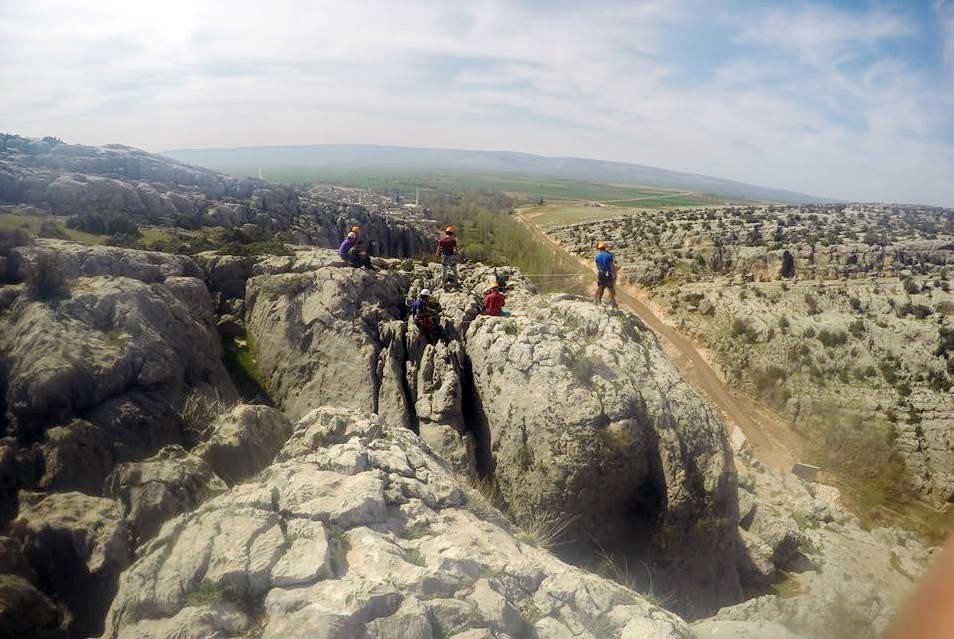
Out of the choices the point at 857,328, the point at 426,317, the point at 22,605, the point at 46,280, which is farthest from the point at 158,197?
the point at 857,328

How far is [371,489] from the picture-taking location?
7922 mm

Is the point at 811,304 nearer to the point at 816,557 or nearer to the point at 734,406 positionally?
the point at 734,406

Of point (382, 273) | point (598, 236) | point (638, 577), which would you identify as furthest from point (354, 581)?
point (598, 236)

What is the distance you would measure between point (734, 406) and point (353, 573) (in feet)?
98.0

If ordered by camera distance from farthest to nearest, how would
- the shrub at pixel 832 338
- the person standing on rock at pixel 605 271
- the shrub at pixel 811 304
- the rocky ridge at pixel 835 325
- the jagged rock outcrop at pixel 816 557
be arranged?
the shrub at pixel 811 304 → the shrub at pixel 832 338 → the rocky ridge at pixel 835 325 → the person standing on rock at pixel 605 271 → the jagged rock outcrop at pixel 816 557

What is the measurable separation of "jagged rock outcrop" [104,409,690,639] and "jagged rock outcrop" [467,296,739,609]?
5507 millimetres


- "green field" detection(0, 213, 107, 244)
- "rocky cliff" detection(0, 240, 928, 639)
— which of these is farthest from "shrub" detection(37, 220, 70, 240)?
"rocky cliff" detection(0, 240, 928, 639)

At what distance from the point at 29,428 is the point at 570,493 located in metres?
13.9

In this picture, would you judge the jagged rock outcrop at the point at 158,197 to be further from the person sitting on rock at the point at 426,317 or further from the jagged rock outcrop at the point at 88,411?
the person sitting on rock at the point at 426,317

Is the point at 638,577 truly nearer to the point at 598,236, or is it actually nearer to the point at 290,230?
the point at 290,230

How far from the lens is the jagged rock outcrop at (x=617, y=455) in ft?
45.0

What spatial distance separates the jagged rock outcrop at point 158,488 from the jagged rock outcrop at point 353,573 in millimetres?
2993

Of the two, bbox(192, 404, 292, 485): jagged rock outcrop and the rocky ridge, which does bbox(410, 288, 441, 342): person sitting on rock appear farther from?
the rocky ridge

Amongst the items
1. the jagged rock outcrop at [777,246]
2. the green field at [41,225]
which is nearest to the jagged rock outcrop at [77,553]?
the green field at [41,225]
